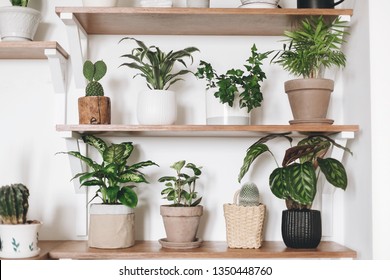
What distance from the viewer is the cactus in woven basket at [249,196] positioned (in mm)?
1778

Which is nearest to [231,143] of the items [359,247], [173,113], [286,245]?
[173,113]

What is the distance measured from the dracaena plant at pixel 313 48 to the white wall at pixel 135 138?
16 cm

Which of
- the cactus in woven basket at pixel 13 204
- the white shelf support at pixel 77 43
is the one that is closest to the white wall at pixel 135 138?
the white shelf support at pixel 77 43

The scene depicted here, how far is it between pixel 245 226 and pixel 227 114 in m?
0.36

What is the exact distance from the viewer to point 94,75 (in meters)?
1.80

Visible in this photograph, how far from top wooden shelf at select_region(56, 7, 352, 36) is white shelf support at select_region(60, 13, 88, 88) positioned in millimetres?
17

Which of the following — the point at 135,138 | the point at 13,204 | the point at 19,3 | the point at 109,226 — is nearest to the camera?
the point at 13,204

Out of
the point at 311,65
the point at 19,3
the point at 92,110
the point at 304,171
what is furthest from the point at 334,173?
the point at 19,3

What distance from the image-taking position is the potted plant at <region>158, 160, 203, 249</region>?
175 cm

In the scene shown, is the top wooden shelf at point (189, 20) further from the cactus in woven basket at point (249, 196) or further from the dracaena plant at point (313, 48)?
the cactus in woven basket at point (249, 196)

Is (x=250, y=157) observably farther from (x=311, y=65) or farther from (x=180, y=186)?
(x=311, y=65)

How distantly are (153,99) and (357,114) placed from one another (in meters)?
0.67

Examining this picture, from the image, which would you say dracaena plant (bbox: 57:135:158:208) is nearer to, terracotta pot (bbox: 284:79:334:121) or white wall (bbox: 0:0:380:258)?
white wall (bbox: 0:0:380:258)

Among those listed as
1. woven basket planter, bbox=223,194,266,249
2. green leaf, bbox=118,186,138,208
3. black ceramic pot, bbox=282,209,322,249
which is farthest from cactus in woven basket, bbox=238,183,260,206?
green leaf, bbox=118,186,138,208
